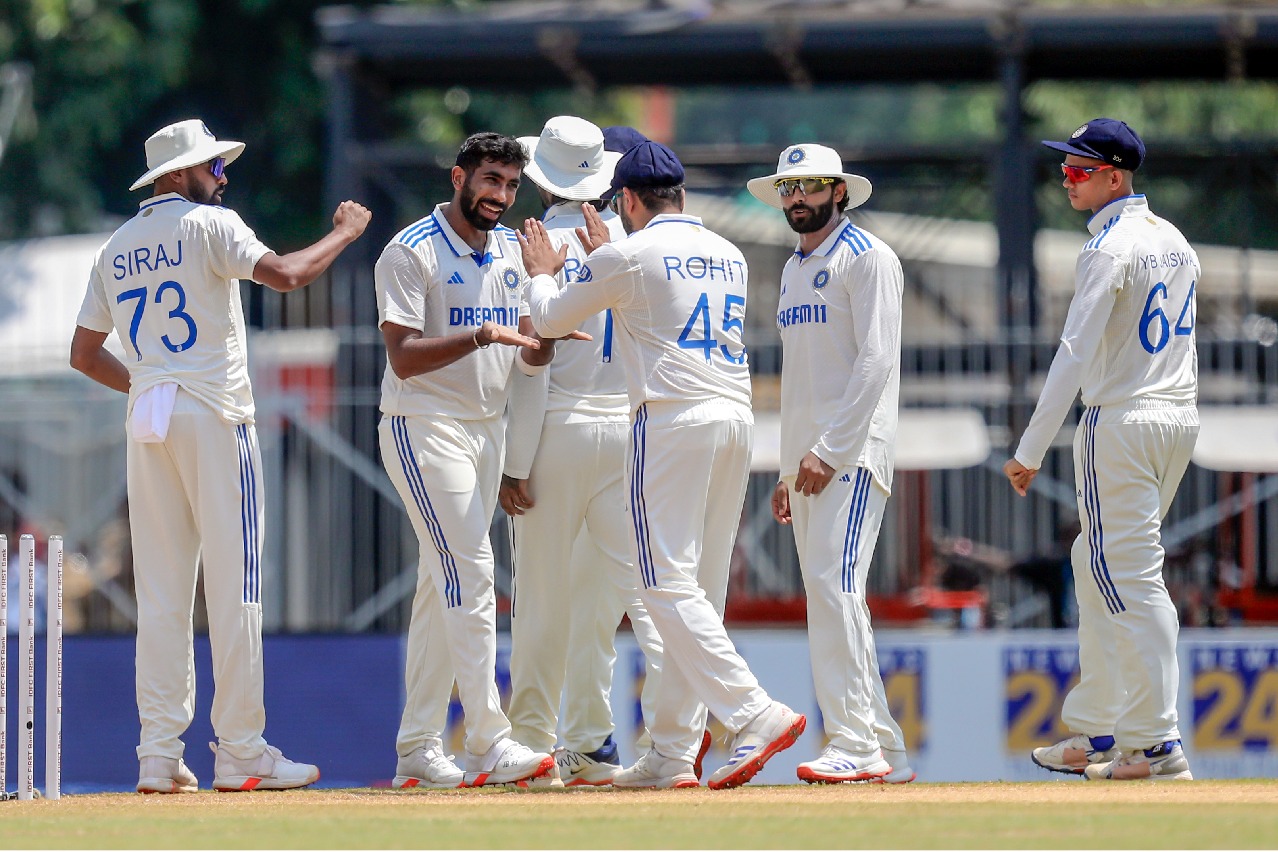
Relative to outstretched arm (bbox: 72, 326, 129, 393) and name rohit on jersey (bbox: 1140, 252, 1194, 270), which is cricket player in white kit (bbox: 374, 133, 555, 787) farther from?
name rohit on jersey (bbox: 1140, 252, 1194, 270)

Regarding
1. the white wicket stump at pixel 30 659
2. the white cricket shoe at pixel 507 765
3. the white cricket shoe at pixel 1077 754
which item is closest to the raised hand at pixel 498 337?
the white cricket shoe at pixel 507 765

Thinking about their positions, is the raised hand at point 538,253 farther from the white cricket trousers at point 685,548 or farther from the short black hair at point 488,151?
the white cricket trousers at point 685,548

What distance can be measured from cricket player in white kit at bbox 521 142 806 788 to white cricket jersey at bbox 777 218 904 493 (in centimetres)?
28

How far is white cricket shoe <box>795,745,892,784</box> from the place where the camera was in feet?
24.1

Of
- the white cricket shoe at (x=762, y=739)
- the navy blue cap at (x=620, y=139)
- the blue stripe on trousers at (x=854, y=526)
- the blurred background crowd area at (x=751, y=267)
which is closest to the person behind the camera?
the white cricket shoe at (x=762, y=739)

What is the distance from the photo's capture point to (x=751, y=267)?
2127cm

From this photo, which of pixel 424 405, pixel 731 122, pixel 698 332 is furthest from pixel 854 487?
pixel 731 122

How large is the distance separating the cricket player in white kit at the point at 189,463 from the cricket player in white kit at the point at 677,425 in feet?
3.35

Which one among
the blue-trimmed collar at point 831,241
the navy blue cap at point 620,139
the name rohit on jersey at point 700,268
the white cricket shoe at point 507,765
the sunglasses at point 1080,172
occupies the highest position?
the navy blue cap at point 620,139

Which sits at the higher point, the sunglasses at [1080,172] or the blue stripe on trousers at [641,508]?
the sunglasses at [1080,172]

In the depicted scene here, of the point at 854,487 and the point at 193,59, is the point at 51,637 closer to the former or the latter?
the point at 854,487

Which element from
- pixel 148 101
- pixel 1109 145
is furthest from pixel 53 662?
pixel 148 101

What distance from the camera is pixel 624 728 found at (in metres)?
11.6

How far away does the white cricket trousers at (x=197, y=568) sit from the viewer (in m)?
7.55
